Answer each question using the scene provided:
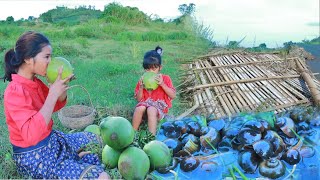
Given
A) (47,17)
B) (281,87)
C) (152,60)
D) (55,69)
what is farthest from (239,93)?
(47,17)

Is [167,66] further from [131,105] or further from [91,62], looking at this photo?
[131,105]

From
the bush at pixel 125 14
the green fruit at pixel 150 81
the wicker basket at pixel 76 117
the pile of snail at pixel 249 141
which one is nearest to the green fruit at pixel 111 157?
the pile of snail at pixel 249 141

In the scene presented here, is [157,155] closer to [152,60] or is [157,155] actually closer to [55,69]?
[55,69]

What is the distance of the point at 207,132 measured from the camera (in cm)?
298

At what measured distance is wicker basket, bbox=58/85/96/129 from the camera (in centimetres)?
382

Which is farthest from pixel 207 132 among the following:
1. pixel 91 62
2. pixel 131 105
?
pixel 91 62

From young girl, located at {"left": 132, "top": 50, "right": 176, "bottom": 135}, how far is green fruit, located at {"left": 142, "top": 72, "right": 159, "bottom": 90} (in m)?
0.04

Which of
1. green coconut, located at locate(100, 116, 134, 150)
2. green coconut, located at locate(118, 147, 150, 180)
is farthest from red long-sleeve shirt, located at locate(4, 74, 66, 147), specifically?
green coconut, located at locate(118, 147, 150, 180)

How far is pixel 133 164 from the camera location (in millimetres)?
2439

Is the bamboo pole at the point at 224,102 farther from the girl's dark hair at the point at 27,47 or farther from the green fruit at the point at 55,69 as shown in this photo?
the girl's dark hair at the point at 27,47

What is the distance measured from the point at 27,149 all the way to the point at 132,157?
734 millimetres

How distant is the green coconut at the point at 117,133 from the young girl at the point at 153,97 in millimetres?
1273

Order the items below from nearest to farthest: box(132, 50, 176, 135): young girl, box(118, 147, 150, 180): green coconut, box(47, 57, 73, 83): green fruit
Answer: box(118, 147, 150, 180): green coconut, box(47, 57, 73, 83): green fruit, box(132, 50, 176, 135): young girl

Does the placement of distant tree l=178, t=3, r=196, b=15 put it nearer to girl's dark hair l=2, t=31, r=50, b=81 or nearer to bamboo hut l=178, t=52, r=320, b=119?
bamboo hut l=178, t=52, r=320, b=119
